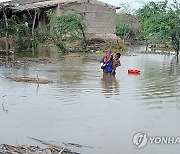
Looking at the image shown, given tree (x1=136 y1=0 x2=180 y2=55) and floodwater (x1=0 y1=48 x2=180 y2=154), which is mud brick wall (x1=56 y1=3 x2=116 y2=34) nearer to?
tree (x1=136 y1=0 x2=180 y2=55)

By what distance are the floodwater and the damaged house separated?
2153 centimetres

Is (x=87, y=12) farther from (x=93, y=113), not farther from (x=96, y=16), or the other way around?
(x=93, y=113)

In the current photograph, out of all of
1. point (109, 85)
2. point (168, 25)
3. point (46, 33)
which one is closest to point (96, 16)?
point (168, 25)

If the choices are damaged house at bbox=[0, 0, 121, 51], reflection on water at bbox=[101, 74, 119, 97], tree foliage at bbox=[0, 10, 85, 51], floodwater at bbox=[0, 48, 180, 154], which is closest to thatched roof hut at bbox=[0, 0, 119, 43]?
damaged house at bbox=[0, 0, 121, 51]

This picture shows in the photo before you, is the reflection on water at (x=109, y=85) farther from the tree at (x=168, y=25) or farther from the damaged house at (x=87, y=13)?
the damaged house at (x=87, y=13)

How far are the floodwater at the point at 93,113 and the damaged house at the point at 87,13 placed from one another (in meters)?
21.5

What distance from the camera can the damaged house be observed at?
108 feet

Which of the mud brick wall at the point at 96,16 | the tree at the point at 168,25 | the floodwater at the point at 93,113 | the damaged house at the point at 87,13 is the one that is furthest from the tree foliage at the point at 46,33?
the floodwater at the point at 93,113

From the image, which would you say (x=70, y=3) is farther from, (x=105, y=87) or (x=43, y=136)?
(x=43, y=136)

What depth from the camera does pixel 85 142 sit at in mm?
5711

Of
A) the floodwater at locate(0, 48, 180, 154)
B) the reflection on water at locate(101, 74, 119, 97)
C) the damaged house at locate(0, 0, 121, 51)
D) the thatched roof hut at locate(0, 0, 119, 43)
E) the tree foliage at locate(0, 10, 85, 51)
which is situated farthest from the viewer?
the thatched roof hut at locate(0, 0, 119, 43)

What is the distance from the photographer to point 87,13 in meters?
34.7

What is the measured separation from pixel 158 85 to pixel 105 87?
1702mm

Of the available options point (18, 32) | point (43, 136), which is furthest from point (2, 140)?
point (18, 32)
